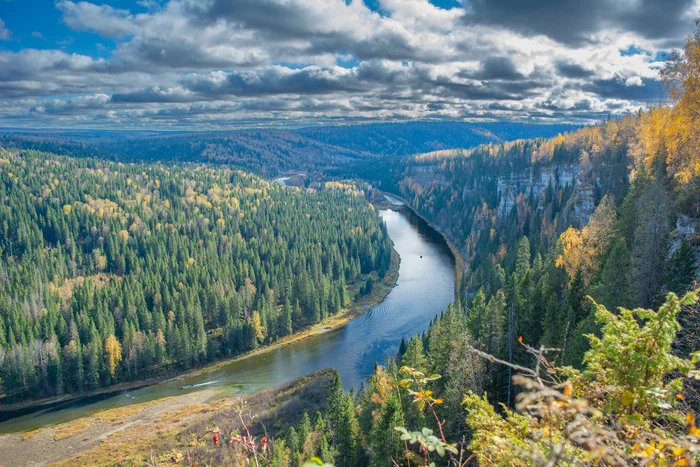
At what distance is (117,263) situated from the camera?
12669 centimetres

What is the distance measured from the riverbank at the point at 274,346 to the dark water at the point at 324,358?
1.31m

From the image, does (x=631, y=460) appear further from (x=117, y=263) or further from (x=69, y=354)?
(x=117, y=263)

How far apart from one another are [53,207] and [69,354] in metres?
120

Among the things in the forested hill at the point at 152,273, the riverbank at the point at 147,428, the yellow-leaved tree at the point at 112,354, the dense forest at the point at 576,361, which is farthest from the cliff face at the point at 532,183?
the yellow-leaved tree at the point at 112,354

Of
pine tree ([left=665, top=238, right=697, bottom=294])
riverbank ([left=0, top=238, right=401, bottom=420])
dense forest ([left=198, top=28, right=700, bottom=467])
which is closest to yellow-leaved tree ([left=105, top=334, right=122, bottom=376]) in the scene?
riverbank ([left=0, top=238, right=401, bottom=420])

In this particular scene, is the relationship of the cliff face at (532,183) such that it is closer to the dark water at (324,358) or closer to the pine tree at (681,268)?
the dark water at (324,358)

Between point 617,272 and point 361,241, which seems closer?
point 617,272

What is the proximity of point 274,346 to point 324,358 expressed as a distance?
13814mm

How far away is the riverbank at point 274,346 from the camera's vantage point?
66.2 m

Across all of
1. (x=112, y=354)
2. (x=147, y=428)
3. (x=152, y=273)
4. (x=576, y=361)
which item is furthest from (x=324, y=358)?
(x=152, y=273)

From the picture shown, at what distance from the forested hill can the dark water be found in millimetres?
5652

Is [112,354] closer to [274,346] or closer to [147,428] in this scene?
[147,428]

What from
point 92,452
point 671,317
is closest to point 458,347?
point 671,317

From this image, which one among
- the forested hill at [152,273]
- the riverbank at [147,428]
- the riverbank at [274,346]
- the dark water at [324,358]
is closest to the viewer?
the riverbank at [147,428]
